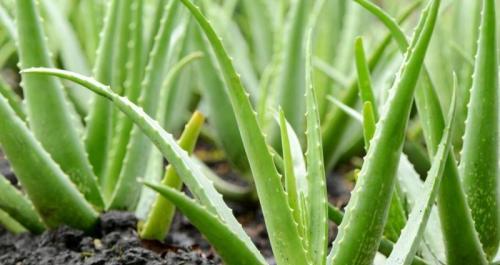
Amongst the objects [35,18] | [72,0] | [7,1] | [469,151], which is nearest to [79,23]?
[72,0]

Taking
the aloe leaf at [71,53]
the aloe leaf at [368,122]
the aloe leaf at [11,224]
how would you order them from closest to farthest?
the aloe leaf at [368,122]
the aloe leaf at [11,224]
the aloe leaf at [71,53]

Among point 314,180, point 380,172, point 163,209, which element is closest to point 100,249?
point 163,209

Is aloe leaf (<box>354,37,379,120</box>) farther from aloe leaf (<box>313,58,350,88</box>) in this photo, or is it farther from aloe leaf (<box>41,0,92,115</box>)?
aloe leaf (<box>41,0,92,115</box>)

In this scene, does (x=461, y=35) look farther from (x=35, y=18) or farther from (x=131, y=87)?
(x=35, y=18)

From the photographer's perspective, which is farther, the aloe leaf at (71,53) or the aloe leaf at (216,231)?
the aloe leaf at (71,53)

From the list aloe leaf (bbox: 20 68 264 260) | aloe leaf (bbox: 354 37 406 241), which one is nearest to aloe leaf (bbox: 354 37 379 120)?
aloe leaf (bbox: 354 37 406 241)

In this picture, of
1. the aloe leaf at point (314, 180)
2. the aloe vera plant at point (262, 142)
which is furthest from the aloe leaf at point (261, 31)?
the aloe leaf at point (314, 180)

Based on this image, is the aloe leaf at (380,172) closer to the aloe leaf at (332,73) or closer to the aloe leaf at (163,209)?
the aloe leaf at (163,209)
